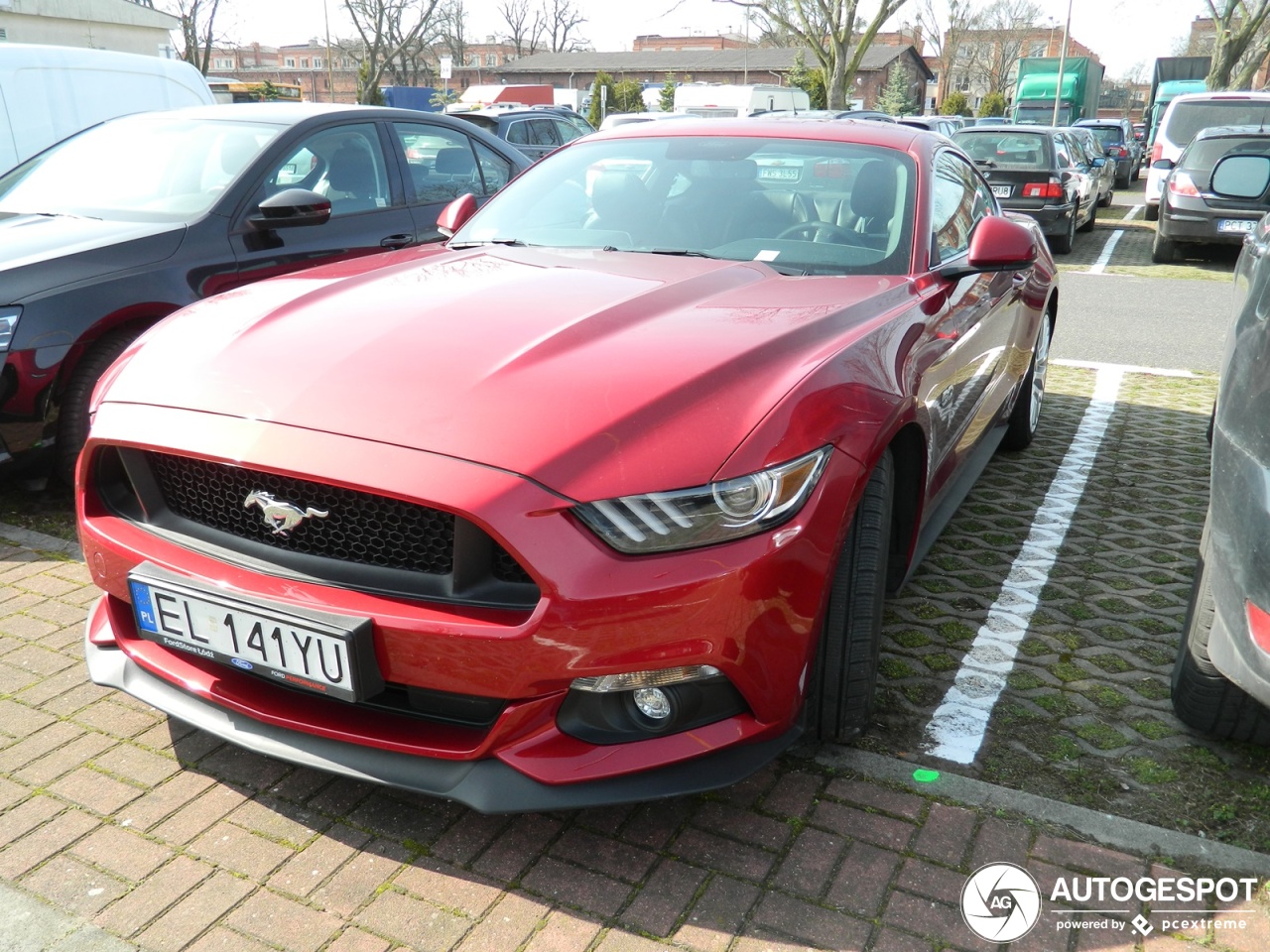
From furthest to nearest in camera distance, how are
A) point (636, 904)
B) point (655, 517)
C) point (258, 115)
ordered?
point (258, 115), point (636, 904), point (655, 517)

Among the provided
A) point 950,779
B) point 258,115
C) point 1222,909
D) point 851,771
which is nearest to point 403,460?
point 851,771

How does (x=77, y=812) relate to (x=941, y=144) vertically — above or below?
below

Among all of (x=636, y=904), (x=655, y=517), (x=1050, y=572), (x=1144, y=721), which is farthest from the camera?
(x=1050, y=572)

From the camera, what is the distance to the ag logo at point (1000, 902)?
7.19 feet

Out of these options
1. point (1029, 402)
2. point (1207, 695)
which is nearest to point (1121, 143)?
point (1029, 402)

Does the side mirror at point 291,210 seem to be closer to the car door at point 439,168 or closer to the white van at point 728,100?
the car door at point 439,168

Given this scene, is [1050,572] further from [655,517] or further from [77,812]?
[77,812]

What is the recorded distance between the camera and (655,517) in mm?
Result: 2076

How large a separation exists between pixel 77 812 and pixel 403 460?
50.7 inches

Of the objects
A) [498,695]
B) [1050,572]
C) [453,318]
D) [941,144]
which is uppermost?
[941,144]

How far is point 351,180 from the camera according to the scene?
555 centimetres

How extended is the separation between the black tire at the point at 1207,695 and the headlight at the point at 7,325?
13.7 ft

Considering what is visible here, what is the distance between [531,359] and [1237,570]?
1.61 m

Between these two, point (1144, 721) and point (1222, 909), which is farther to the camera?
point (1144, 721)
